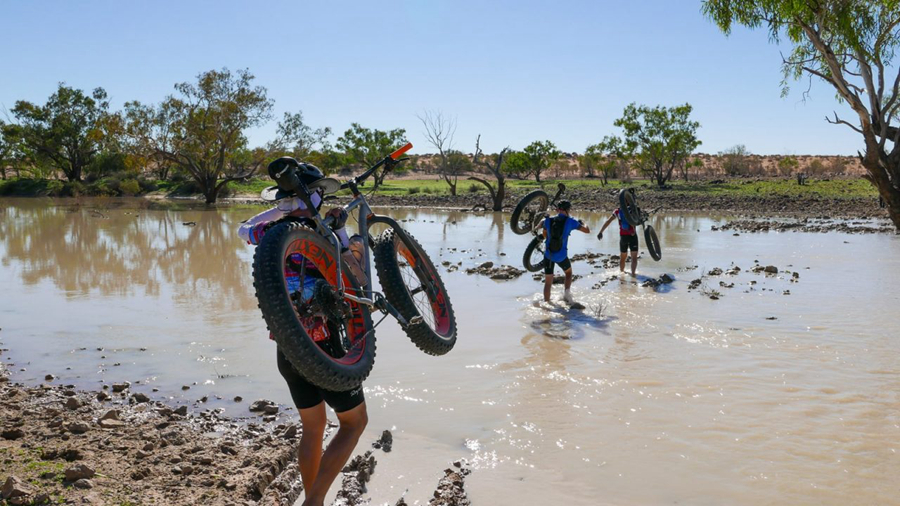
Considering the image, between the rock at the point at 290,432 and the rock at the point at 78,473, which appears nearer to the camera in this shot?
the rock at the point at 78,473

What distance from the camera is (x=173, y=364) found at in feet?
26.4

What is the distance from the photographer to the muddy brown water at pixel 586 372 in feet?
16.9

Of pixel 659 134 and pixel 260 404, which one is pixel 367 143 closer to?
pixel 659 134

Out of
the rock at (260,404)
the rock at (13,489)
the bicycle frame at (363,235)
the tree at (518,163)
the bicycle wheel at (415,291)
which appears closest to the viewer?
the bicycle frame at (363,235)

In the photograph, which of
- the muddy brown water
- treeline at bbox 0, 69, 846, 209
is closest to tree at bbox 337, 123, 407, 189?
treeline at bbox 0, 69, 846, 209

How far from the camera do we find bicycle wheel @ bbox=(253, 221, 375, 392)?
331 centimetres

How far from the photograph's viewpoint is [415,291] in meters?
4.86

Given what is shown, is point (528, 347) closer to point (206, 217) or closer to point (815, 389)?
point (815, 389)

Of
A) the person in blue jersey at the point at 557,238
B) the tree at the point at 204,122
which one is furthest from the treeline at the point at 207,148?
the person in blue jersey at the point at 557,238

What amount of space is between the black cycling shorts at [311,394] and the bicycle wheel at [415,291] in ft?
2.32

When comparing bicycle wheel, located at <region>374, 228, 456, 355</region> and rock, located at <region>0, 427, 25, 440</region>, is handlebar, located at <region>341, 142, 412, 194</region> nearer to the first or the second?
bicycle wheel, located at <region>374, 228, 456, 355</region>

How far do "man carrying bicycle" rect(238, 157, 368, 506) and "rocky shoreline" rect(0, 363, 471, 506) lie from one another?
849 millimetres

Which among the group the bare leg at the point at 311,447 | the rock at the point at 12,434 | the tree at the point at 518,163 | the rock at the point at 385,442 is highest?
the tree at the point at 518,163

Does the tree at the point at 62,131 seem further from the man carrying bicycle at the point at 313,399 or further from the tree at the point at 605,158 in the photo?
the man carrying bicycle at the point at 313,399
